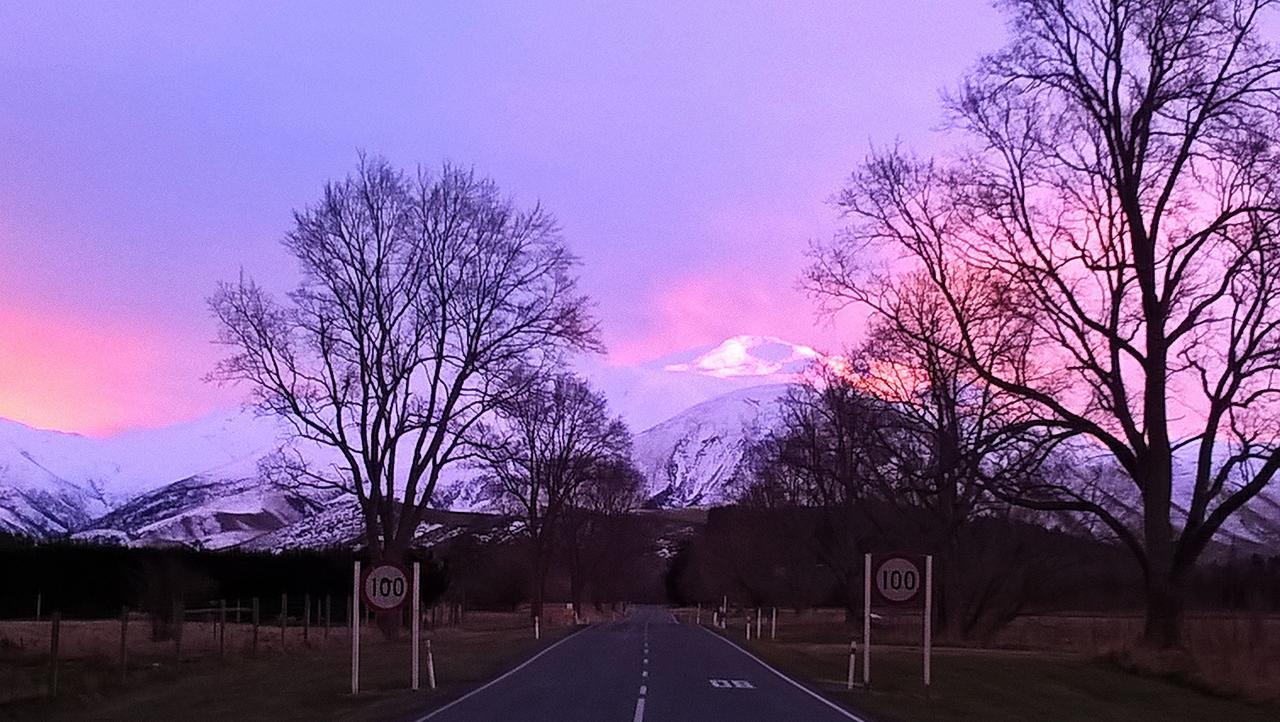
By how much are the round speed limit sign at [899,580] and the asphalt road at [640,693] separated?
83.4 inches

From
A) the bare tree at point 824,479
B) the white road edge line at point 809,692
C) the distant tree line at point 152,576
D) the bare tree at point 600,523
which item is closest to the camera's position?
the white road edge line at point 809,692

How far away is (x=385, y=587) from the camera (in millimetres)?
23891

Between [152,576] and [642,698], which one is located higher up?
[152,576]

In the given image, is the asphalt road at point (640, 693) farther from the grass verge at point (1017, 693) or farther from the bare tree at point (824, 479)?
the bare tree at point (824, 479)

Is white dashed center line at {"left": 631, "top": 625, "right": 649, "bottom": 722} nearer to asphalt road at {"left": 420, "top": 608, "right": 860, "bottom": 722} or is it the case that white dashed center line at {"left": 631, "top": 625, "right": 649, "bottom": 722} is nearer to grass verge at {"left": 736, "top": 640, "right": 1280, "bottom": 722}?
asphalt road at {"left": 420, "top": 608, "right": 860, "bottom": 722}

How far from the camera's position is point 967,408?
44.4 meters

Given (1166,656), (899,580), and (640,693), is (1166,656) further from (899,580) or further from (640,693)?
(640,693)

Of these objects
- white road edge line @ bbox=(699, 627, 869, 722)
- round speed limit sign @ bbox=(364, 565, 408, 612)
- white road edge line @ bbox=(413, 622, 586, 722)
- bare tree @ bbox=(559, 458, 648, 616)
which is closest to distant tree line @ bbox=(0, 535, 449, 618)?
white road edge line @ bbox=(413, 622, 586, 722)

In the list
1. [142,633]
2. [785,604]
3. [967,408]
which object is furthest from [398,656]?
[785,604]

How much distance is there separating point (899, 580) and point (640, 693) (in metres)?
5.43

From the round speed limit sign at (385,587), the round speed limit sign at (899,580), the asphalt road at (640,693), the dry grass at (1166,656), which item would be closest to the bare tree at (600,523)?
the dry grass at (1166,656)

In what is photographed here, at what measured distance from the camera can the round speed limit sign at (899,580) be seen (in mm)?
23016

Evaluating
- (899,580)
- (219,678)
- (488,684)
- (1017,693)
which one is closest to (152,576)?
(219,678)

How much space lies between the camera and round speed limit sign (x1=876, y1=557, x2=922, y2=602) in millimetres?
23016
